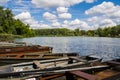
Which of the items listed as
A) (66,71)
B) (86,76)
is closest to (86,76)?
(86,76)

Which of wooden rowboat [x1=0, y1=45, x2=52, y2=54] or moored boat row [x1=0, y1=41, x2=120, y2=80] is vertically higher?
wooden rowboat [x1=0, y1=45, x2=52, y2=54]

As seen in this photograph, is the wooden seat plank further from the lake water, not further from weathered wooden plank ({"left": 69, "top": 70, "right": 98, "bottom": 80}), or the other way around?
the lake water

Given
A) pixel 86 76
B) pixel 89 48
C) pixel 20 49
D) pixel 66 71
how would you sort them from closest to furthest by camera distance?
pixel 86 76, pixel 66 71, pixel 20 49, pixel 89 48

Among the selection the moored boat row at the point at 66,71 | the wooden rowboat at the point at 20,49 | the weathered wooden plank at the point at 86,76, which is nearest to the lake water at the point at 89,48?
the wooden rowboat at the point at 20,49

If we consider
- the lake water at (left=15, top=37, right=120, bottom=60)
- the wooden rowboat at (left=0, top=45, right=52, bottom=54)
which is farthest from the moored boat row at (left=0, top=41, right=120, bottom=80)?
the lake water at (left=15, top=37, right=120, bottom=60)

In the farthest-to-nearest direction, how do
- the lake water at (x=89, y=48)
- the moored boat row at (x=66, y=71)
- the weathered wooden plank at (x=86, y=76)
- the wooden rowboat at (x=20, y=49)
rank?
the lake water at (x=89, y=48) < the wooden rowboat at (x=20, y=49) < the moored boat row at (x=66, y=71) < the weathered wooden plank at (x=86, y=76)

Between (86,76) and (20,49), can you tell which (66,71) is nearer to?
(86,76)

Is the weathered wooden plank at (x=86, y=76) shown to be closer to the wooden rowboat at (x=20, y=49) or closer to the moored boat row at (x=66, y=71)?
the moored boat row at (x=66, y=71)

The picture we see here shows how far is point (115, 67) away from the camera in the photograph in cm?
901

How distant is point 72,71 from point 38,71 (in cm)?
124

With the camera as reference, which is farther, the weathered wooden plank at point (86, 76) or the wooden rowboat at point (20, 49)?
the wooden rowboat at point (20, 49)

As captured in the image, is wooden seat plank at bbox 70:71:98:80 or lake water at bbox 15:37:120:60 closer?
wooden seat plank at bbox 70:71:98:80

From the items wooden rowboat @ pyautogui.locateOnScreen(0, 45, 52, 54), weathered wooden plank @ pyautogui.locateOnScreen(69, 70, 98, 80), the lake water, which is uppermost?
wooden rowboat @ pyautogui.locateOnScreen(0, 45, 52, 54)

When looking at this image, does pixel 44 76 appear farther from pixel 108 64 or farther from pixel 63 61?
pixel 63 61
